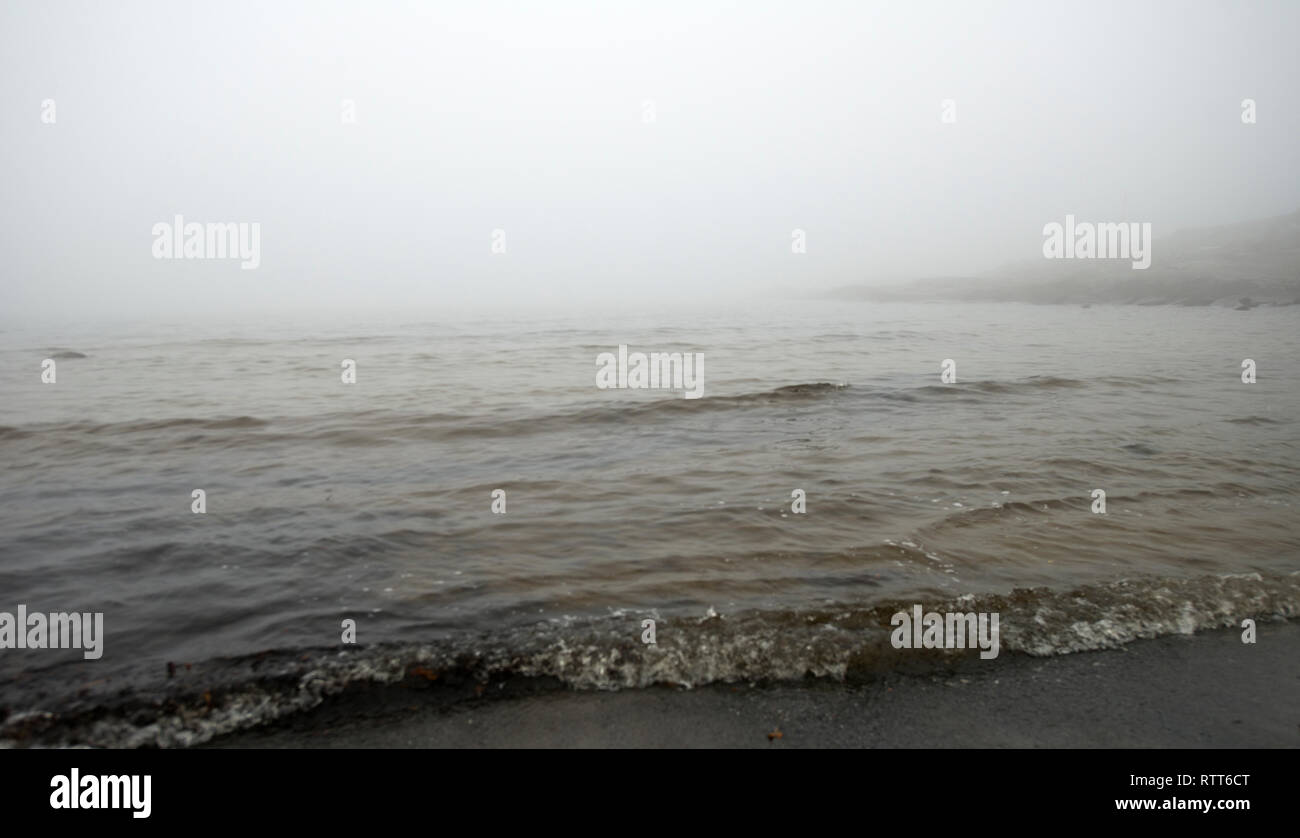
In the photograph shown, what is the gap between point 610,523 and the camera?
316 inches

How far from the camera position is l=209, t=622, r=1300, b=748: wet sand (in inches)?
161

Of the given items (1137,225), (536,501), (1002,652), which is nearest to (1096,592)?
(1002,652)

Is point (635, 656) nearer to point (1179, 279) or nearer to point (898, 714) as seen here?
point (898, 714)

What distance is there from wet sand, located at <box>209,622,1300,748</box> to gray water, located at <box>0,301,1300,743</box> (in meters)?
0.31

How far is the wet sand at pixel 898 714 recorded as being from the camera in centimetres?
408

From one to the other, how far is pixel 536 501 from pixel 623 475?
5.22 ft

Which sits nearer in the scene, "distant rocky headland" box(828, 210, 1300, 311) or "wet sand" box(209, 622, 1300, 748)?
"wet sand" box(209, 622, 1300, 748)

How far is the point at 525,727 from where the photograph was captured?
4211 mm

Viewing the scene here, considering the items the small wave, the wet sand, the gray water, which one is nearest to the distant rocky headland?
the gray water

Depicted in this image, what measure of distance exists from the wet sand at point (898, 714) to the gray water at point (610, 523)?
31cm

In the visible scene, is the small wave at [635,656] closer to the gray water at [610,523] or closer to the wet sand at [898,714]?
the gray water at [610,523]

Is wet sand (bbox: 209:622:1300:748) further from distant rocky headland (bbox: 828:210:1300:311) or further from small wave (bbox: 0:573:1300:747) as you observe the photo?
distant rocky headland (bbox: 828:210:1300:311)
